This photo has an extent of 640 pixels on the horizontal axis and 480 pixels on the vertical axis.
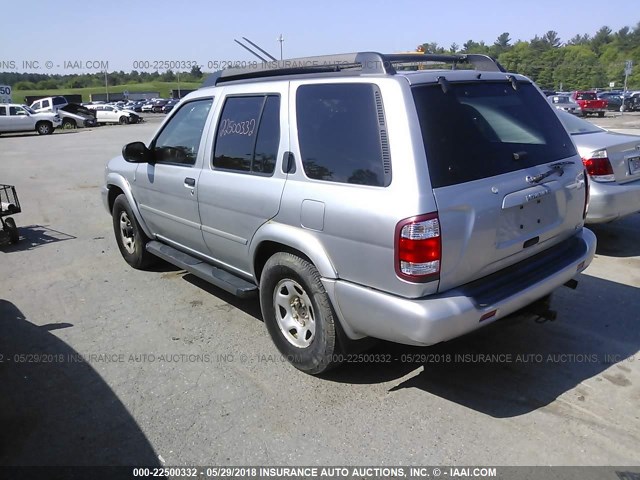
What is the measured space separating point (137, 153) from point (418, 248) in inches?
128

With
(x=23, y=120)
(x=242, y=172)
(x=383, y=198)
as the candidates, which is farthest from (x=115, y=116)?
(x=383, y=198)

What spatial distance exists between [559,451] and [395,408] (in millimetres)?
927

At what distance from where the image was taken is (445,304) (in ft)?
9.04

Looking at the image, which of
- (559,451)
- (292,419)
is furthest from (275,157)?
(559,451)

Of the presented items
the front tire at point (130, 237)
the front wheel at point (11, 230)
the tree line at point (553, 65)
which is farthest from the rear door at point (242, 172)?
the tree line at point (553, 65)

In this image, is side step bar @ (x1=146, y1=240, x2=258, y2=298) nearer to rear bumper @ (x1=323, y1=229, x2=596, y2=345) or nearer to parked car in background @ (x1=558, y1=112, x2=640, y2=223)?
rear bumper @ (x1=323, y1=229, x2=596, y2=345)

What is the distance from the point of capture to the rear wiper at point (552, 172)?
318cm

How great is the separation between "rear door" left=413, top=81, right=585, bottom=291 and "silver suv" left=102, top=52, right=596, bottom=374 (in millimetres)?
10

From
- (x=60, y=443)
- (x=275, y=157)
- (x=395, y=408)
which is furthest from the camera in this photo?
(x=275, y=157)

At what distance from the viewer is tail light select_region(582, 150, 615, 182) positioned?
5.66 m

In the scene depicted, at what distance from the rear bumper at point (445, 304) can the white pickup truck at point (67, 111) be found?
35476 millimetres

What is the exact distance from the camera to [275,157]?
354 centimetres

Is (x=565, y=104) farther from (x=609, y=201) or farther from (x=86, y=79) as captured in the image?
(x=86, y=79)

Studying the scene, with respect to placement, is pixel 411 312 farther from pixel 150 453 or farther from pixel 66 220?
pixel 66 220
